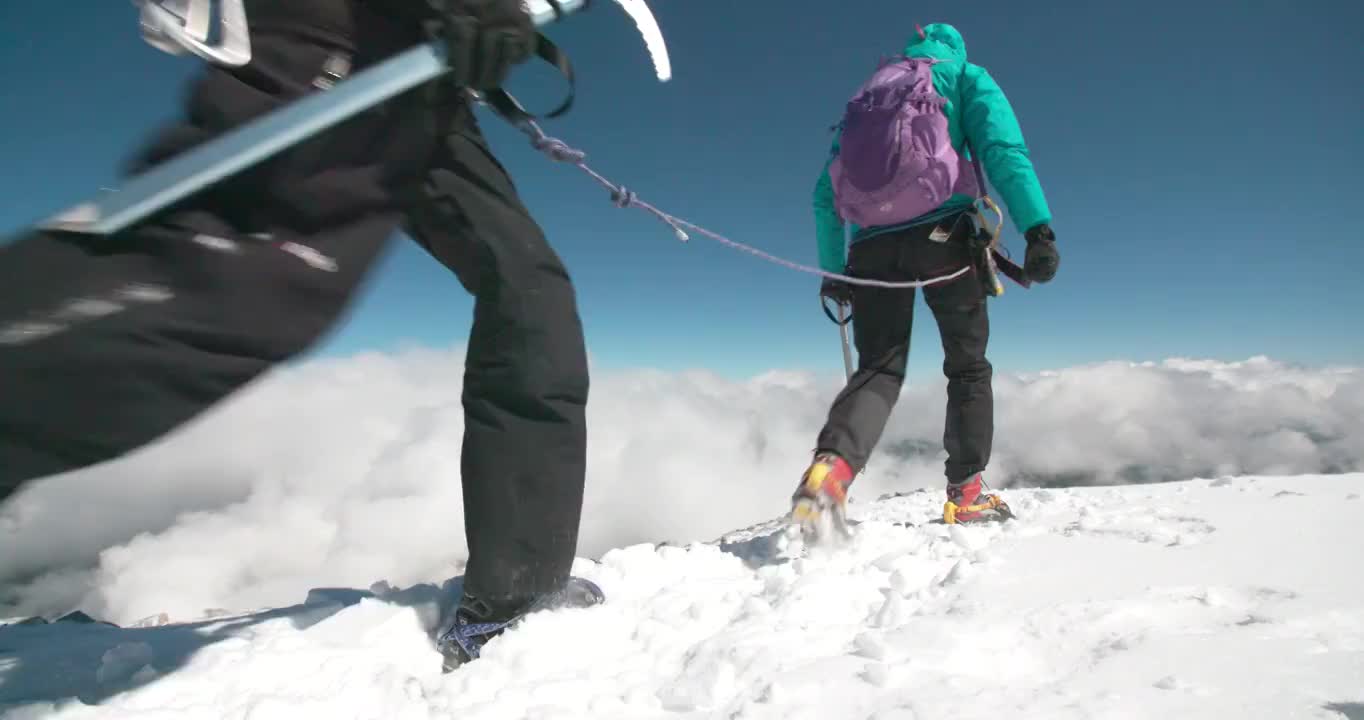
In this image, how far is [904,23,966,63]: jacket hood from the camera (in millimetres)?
3266

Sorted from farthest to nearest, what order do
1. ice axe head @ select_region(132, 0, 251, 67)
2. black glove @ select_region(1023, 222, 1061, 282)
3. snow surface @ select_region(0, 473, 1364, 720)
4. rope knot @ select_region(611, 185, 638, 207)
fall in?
black glove @ select_region(1023, 222, 1061, 282) < rope knot @ select_region(611, 185, 638, 207) < snow surface @ select_region(0, 473, 1364, 720) < ice axe head @ select_region(132, 0, 251, 67)

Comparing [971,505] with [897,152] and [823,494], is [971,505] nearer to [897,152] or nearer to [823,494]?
[823,494]

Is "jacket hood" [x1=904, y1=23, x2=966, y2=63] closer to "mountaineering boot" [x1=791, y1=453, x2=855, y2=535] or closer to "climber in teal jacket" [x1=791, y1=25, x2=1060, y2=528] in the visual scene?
"climber in teal jacket" [x1=791, y1=25, x2=1060, y2=528]

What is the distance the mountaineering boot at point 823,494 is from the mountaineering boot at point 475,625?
3.68 feet

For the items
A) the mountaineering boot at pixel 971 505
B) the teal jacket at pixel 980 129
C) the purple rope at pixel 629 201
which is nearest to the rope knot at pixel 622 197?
the purple rope at pixel 629 201

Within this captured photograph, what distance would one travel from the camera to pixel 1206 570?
1868mm

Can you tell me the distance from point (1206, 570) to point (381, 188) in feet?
8.21

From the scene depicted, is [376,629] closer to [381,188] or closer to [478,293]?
[478,293]

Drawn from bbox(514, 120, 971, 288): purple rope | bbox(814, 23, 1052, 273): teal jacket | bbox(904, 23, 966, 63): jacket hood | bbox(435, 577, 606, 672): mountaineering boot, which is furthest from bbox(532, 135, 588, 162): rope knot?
bbox(904, 23, 966, 63): jacket hood

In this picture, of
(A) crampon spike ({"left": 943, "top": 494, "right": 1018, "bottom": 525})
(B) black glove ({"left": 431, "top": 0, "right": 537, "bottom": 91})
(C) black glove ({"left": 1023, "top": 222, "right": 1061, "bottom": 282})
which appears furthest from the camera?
(A) crampon spike ({"left": 943, "top": 494, "right": 1018, "bottom": 525})

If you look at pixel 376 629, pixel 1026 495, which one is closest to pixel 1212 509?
pixel 1026 495

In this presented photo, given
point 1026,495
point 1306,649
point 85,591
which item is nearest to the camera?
point 1306,649

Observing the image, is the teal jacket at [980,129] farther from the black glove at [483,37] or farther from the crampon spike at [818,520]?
the black glove at [483,37]

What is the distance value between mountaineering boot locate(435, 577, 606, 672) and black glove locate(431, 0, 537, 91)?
1469mm
